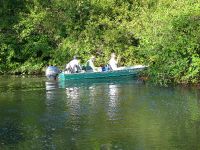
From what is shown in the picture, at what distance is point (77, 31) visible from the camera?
3850 centimetres

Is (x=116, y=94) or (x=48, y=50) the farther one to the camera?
(x=48, y=50)

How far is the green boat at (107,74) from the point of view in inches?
1264

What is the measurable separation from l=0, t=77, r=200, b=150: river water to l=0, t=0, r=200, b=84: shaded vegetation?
549cm

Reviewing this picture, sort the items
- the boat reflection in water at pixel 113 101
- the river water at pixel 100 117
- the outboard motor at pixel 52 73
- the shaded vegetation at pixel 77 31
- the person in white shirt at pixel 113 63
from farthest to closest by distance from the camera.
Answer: the shaded vegetation at pixel 77 31 < the outboard motor at pixel 52 73 < the person in white shirt at pixel 113 63 < the boat reflection in water at pixel 113 101 < the river water at pixel 100 117

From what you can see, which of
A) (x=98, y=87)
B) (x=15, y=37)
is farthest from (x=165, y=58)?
(x=15, y=37)

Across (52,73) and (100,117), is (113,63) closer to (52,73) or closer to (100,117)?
(52,73)

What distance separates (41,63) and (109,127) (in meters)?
21.6

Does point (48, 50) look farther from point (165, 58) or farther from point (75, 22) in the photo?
point (165, 58)

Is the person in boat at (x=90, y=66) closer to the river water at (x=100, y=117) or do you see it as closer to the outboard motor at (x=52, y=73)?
the outboard motor at (x=52, y=73)

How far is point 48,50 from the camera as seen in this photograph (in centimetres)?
3891

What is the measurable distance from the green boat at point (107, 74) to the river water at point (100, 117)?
2704 mm

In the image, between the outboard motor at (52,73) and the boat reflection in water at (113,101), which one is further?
the outboard motor at (52,73)

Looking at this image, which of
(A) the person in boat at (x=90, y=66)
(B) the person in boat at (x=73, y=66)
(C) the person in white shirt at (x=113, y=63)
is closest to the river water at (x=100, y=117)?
(B) the person in boat at (x=73, y=66)

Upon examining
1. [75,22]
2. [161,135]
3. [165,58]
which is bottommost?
[161,135]
